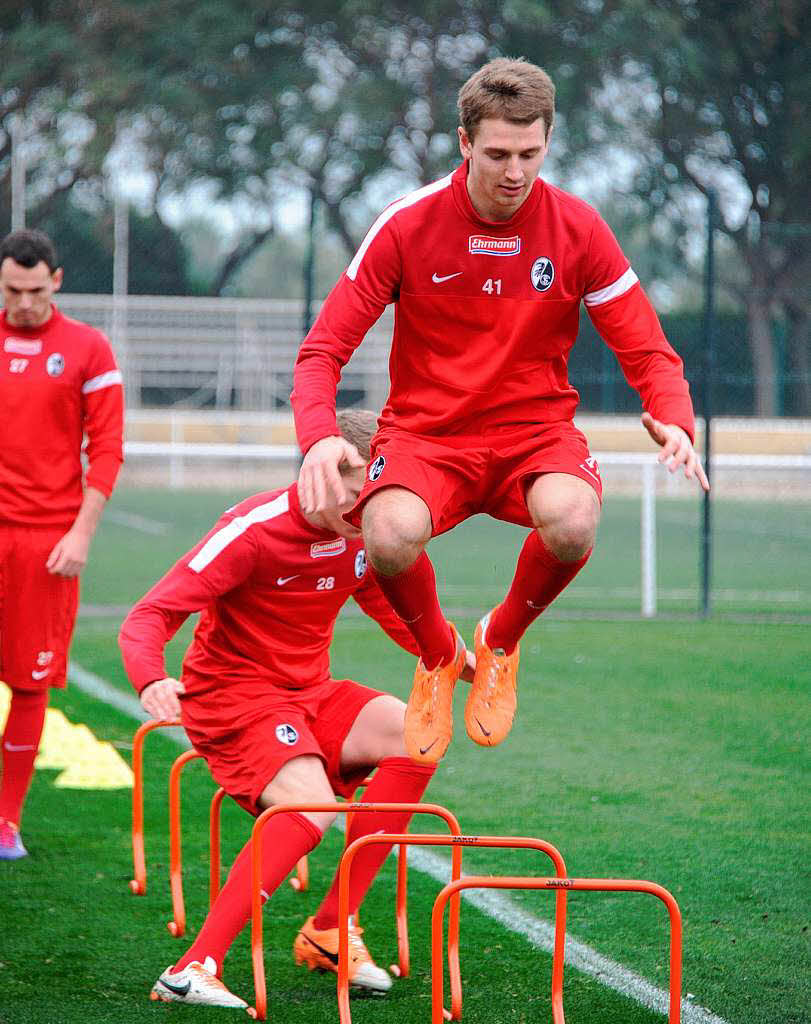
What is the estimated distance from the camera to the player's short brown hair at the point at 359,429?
471 cm

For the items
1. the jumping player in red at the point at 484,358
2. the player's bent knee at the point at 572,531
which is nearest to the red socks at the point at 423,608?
the jumping player in red at the point at 484,358

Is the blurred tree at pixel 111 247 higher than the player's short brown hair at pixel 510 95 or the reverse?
higher

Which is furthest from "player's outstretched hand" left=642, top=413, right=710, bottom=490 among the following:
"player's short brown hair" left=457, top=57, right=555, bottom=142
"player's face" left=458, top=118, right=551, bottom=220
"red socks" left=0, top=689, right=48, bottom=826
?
"red socks" left=0, top=689, right=48, bottom=826

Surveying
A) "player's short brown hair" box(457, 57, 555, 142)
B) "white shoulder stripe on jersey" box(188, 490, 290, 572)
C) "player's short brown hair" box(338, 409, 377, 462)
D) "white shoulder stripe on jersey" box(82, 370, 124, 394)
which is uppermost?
"player's short brown hair" box(457, 57, 555, 142)

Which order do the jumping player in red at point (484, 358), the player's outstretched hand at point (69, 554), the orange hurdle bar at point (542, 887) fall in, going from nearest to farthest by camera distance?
the orange hurdle bar at point (542, 887)
the jumping player in red at point (484, 358)
the player's outstretched hand at point (69, 554)

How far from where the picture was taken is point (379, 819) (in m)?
4.80

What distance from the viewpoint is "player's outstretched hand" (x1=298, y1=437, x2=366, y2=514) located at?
3.71 metres

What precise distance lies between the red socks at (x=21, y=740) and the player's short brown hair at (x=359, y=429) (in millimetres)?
2409

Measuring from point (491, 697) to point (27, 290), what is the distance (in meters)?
2.81

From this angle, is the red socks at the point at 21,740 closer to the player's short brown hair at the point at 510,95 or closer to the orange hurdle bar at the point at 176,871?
the orange hurdle bar at the point at 176,871

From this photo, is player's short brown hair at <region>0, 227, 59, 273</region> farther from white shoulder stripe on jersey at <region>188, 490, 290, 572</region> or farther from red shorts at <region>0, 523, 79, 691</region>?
white shoulder stripe on jersey at <region>188, 490, 290, 572</region>

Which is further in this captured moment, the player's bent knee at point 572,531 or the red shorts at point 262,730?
the red shorts at point 262,730

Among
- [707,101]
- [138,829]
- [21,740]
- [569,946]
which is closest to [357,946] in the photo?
[569,946]

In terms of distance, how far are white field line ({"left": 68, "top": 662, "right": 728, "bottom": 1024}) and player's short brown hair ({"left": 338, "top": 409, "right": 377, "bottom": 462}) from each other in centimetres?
178
